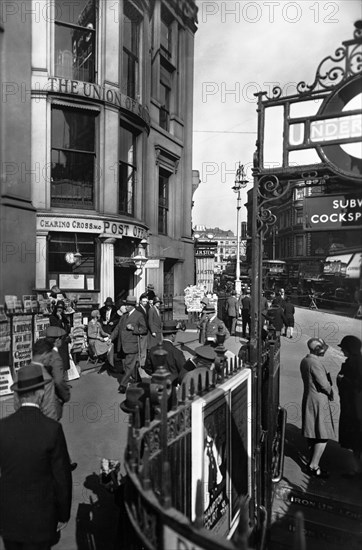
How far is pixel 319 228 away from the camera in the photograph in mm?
3219

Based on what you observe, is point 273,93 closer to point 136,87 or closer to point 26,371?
point 26,371

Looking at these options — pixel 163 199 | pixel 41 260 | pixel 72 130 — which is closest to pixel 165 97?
pixel 163 199

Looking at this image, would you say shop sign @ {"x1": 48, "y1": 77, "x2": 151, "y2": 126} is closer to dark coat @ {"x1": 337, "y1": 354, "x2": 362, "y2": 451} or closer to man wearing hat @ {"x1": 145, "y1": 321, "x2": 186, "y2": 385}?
man wearing hat @ {"x1": 145, "y1": 321, "x2": 186, "y2": 385}

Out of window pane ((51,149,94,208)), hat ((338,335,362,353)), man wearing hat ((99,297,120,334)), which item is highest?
window pane ((51,149,94,208))

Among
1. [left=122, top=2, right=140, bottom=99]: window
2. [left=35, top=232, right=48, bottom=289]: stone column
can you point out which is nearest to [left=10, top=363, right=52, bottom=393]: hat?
[left=35, top=232, right=48, bottom=289]: stone column

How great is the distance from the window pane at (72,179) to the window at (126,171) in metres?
1.49

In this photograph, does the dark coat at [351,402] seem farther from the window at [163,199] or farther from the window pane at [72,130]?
the window at [163,199]

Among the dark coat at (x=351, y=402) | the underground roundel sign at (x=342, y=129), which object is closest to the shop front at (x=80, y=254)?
the dark coat at (x=351, y=402)

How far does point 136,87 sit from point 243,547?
14467 millimetres

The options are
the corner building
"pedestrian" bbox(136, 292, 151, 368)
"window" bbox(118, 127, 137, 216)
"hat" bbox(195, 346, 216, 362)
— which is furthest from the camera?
"window" bbox(118, 127, 137, 216)

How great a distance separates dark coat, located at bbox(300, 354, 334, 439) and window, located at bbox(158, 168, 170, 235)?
1304 centimetres

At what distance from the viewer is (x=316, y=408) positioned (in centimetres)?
430

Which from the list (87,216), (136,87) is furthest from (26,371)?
(136,87)

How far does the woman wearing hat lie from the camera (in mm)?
9016
